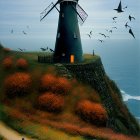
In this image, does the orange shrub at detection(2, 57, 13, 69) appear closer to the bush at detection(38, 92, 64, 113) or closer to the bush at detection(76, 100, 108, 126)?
the bush at detection(38, 92, 64, 113)

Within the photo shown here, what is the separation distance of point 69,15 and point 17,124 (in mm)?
15411

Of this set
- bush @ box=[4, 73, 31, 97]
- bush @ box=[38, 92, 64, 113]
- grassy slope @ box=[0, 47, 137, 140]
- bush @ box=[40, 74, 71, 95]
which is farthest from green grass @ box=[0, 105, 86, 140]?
bush @ box=[40, 74, 71, 95]

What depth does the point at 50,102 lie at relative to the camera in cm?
3653

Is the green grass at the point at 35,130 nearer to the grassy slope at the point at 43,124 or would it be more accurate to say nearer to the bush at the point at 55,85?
the grassy slope at the point at 43,124

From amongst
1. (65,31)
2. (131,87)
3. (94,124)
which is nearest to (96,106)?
(94,124)

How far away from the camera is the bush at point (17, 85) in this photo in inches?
1501

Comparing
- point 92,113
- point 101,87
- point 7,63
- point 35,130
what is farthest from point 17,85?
point 101,87

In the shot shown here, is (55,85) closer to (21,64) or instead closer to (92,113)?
(92,113)

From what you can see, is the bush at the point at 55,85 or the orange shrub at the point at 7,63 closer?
the bush at the point at 55,85

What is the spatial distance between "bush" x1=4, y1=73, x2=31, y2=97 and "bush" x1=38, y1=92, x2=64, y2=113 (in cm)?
218

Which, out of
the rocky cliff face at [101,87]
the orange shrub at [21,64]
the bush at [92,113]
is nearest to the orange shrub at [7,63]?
the orange shrub at [21,64]

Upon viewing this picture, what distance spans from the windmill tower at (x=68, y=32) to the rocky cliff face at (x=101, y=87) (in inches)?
89.0

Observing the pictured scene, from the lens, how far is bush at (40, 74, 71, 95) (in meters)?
37.8

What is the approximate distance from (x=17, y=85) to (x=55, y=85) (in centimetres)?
373
